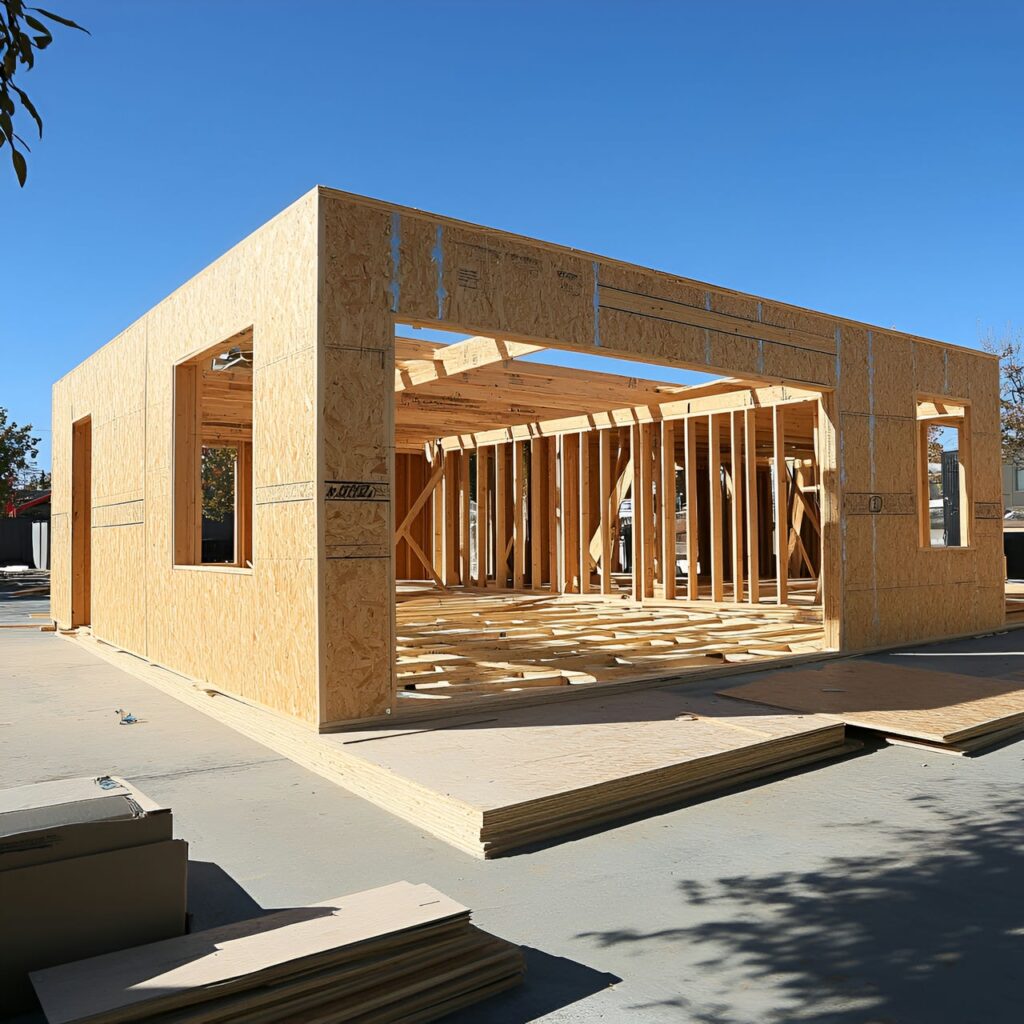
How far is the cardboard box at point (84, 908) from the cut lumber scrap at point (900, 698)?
488cm

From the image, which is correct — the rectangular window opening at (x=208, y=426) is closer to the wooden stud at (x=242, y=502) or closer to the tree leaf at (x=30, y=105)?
the wooden stud at (x=242, y=502)

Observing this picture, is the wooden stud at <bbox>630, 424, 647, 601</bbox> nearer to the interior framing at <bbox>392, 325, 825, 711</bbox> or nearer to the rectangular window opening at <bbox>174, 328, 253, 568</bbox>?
the interior framing at <bbox>392, 325, 825, 711</bbox>

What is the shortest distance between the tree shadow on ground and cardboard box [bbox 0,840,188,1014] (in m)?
1.53

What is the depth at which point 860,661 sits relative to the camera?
30.8ft

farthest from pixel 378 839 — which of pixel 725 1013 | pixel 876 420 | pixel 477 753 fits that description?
pixel 876 420

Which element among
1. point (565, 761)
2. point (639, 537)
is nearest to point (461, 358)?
point (639, 537)

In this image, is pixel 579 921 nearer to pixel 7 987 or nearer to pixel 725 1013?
pixel 725 1013

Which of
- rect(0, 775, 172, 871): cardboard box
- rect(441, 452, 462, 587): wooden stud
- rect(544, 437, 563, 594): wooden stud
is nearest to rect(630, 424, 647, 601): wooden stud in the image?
rect(544, 437, 563, 594): wooden stud

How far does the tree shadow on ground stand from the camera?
2.79 meters

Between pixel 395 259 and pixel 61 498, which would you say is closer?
pixel 395 259

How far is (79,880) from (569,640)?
778 cm

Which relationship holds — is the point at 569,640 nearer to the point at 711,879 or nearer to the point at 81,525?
the point at 711,879

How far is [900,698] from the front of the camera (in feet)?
23.8

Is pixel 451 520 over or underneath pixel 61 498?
underneath
